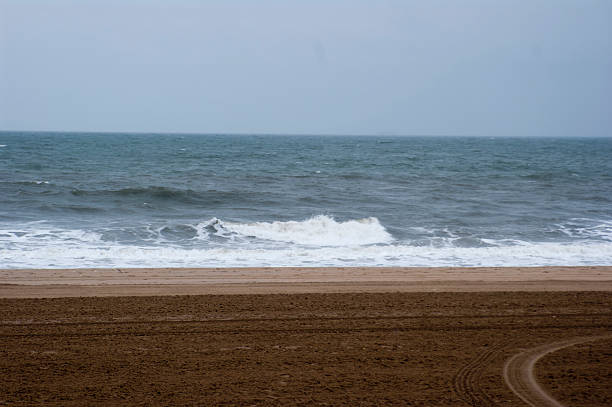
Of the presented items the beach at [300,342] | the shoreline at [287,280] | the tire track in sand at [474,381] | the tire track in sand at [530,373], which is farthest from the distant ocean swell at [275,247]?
the tire track in sand at [474,381]

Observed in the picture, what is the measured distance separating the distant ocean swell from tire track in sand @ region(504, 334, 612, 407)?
7204 millimetres

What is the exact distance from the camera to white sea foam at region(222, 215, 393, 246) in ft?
61.7

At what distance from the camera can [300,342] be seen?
775 cm

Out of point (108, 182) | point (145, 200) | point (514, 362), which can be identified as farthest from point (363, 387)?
point (108, 182)

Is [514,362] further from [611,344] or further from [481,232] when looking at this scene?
[481,232]

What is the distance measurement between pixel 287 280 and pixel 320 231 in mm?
8009

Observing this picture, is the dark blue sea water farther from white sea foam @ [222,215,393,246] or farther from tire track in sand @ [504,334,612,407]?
tire track in sand @ [504,334,612,407]

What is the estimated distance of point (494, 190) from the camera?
3306 centimetres

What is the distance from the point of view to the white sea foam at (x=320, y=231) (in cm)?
1880

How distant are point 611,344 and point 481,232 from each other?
1247 centimetres

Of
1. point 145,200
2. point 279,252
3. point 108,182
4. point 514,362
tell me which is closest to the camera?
point 514,362

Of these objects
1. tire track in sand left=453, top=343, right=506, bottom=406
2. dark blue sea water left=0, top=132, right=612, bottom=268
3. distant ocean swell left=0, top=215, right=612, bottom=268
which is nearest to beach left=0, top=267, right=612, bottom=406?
tire track in sand left=453, top=343, right=506, bottom=406

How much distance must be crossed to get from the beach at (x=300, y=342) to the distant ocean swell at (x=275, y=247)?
2978mm

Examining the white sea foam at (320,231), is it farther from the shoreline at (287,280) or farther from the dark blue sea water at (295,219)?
the shoreline at (287,280)
